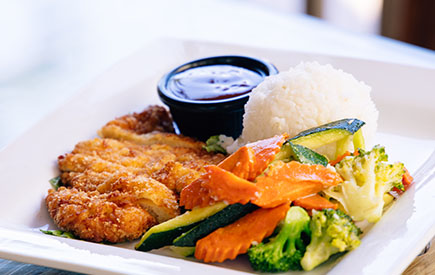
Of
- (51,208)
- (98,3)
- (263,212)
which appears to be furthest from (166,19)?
(263,212)

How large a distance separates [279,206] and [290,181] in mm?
132

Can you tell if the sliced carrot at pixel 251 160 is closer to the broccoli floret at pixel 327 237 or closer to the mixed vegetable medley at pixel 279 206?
the mixed vegetable medley at pixel 279 206

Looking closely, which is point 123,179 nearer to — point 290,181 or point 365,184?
point 290,181

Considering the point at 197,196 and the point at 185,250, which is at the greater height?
the point at 197,196

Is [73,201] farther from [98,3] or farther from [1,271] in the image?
[98,3]

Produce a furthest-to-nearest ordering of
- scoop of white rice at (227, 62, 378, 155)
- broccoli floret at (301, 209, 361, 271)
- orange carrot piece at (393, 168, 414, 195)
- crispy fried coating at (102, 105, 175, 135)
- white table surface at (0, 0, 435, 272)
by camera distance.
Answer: white table surface at (0, 0, 435, 272) < crispy fried coating at (102, 105, 175, 135) < scoop of white rice at (227, 62, 378, 155) < orange carrot piece at (393, 168, 414, 195) < broccoli floret at (301, 209, 361, 271)

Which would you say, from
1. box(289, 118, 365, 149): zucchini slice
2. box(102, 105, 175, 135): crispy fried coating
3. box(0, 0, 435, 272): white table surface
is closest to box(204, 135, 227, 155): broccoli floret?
box(102, 105, 175, 135): crispy fried coating

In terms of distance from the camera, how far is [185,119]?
13.4 feet

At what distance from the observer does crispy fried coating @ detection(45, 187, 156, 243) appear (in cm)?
302

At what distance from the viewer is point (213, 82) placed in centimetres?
414

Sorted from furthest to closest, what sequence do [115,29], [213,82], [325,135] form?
[115,29] < [213,82] < [325,135]

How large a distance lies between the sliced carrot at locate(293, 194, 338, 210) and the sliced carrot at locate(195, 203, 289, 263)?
4.0 inches

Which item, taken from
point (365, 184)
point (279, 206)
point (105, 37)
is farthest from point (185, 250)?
point (105, 37)

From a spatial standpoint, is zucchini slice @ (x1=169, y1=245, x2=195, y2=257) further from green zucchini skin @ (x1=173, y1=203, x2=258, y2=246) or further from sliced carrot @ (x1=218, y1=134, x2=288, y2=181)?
sliced carrot @ (x1=218, y1=134, x2=288, y2=181)
